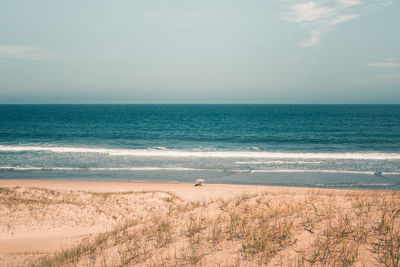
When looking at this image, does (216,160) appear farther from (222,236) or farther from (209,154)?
(222,236)

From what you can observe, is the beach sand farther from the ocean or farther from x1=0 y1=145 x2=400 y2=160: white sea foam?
x1=0 y1=145 x2=400 y2=160: white sea foam

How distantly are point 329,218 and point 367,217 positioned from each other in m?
0.83

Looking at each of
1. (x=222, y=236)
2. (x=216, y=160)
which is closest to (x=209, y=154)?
(x=216, y=160)

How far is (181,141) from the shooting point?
116 feet

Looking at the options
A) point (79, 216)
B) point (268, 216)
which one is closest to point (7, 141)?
point (79, 216)

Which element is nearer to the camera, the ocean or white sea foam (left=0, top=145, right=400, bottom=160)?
the ocean

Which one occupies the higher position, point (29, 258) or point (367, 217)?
point (367, 217)

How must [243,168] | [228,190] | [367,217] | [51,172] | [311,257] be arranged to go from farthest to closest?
1. [243,168]
2. [51,172]
3. [228,190]
4. [367,217]
5. [311,257]

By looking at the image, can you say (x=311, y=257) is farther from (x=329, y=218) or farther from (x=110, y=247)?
(x=110, y=247)

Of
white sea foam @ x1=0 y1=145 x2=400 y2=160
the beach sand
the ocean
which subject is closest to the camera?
the beach sand

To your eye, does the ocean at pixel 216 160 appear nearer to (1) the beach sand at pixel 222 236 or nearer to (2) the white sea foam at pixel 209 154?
(2) the white sea foam at pixel 209 154

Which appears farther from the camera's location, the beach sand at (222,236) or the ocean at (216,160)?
the ocean at (216,160)

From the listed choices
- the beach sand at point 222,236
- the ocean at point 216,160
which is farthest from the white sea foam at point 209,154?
the beach sand at point 222,236

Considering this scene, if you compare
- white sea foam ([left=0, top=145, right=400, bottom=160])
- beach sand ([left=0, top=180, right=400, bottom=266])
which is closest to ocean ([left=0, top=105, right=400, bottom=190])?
white sea foam ([left=0, top=145, right=400, bottom=160])
